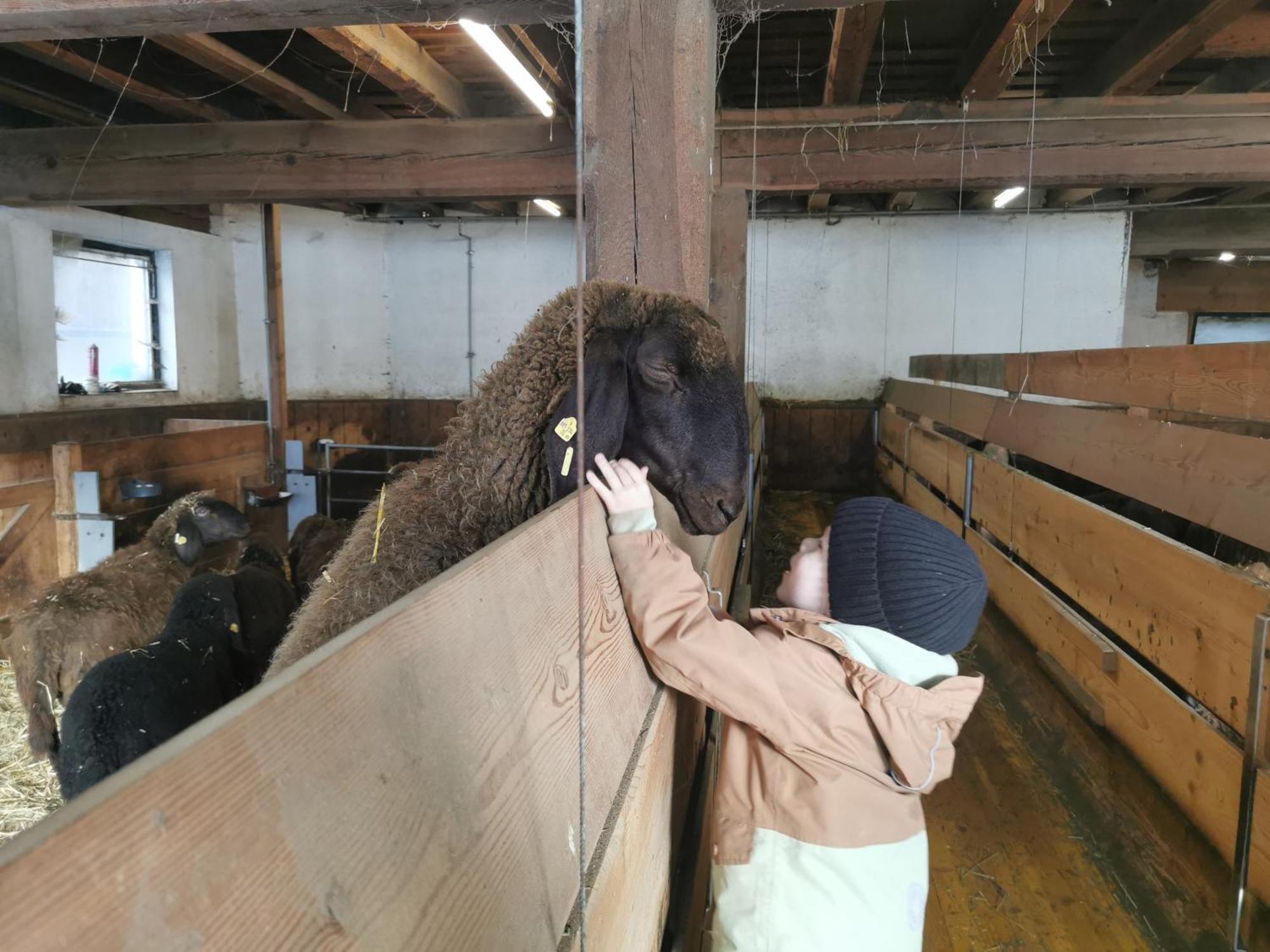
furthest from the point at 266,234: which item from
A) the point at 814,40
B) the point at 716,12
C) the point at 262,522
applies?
the point at 716,12

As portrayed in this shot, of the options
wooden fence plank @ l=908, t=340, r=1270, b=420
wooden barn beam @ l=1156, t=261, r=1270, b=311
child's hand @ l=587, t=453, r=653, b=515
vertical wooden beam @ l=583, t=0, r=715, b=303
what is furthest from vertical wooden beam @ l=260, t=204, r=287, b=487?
wooden barn beam @ l=1156, t=261, r=1270, b=311

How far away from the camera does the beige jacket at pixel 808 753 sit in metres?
1.44

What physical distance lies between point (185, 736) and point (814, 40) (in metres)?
6.47

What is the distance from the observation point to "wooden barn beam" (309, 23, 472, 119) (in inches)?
170

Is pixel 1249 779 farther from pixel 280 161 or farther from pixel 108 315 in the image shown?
pixel 108 315

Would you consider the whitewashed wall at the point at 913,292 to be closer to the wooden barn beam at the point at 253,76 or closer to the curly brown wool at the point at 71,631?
the wooden barn beam at the point at 253,76

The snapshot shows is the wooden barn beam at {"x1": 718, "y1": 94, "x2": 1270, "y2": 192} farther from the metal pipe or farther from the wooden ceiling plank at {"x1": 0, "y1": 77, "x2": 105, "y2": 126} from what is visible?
the metal pipe

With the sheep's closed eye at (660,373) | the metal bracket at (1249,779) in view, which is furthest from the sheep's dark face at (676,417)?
the metal bracket at (1249,779)

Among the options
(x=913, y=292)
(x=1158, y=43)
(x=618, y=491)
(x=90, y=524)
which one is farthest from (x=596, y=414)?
(x=913, y=292)

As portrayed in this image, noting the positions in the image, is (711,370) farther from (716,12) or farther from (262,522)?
(262,522)

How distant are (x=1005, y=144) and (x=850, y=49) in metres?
1.17

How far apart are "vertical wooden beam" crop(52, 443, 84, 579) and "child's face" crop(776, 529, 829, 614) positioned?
17.1 ft

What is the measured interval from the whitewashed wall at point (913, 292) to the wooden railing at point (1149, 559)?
239 inches

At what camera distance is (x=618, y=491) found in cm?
149
